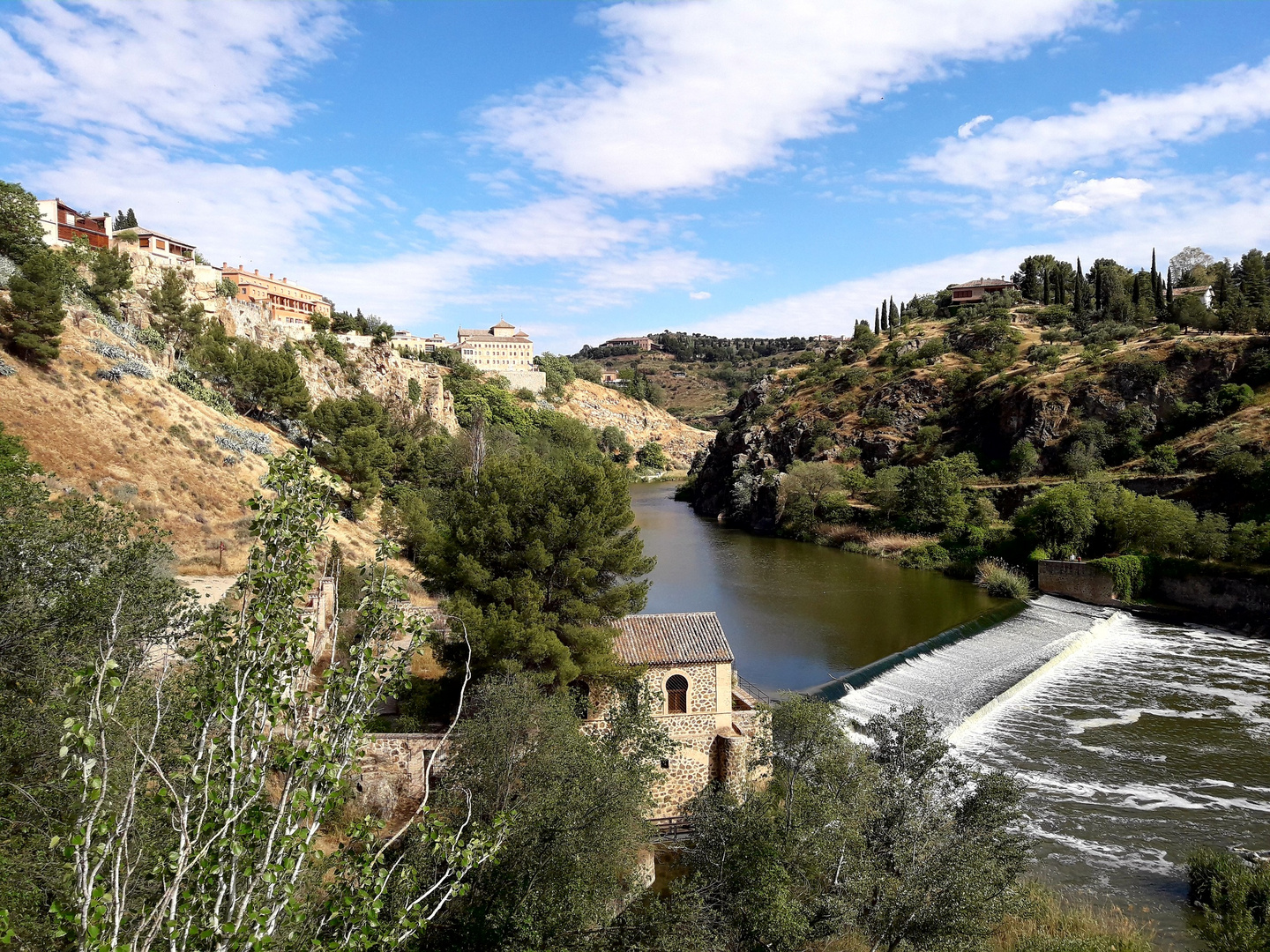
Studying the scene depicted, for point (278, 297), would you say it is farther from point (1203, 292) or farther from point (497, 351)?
point (1203, 292)

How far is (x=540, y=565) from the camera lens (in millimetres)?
18141

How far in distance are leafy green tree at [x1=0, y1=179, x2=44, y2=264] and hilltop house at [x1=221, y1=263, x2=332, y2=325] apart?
25623 millimetres

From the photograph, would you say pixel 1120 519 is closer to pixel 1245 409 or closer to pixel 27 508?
pixel 1245 409

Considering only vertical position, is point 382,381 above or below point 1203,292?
below

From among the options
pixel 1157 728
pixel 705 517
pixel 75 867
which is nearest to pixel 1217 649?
pixel 1157 728

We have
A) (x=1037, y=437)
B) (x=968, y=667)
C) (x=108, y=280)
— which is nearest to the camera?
(x=968, y=667)

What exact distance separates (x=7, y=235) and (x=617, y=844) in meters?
40.0

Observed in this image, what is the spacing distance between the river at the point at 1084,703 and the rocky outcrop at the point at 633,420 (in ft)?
250

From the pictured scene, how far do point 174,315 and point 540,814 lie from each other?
46.7 meters

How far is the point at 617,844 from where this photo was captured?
39.2 feet

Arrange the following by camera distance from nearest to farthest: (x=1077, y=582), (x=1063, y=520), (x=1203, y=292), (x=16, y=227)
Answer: (x=16, y=227), (x=1077, y=582), (x=1063, y=520), (x=1203, y=292)

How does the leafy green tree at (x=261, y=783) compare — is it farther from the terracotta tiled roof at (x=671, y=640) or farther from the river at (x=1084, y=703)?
the river at (x=1084, y=703)

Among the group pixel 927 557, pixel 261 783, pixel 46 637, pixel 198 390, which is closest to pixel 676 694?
pixel 46 637

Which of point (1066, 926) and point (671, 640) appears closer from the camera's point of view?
point (1066, 926)
